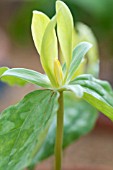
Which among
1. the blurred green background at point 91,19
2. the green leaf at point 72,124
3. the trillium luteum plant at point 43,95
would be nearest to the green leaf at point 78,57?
the trillium luteum plant at point 43,95

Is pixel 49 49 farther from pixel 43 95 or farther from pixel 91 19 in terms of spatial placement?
pixel 91 19

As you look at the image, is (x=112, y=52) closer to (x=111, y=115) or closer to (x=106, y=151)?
(x=106, y=151)

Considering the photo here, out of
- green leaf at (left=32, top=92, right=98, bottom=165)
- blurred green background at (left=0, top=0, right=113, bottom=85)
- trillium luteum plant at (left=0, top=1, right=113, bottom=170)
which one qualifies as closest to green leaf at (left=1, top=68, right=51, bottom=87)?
trillium luteum plant at (left=0, top=1, right=113, bottom=170)

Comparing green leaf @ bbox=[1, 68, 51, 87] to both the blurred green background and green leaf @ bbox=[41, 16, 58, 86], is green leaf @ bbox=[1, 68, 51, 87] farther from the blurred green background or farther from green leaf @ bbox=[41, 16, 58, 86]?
the blurred green background

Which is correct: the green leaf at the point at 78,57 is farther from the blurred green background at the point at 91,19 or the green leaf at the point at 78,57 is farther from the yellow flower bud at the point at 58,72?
the blurred green background at the point at 91,19

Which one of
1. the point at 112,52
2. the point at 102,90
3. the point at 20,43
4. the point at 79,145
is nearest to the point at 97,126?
the point at 79,145

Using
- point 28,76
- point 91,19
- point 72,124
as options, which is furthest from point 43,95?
point 91,19
